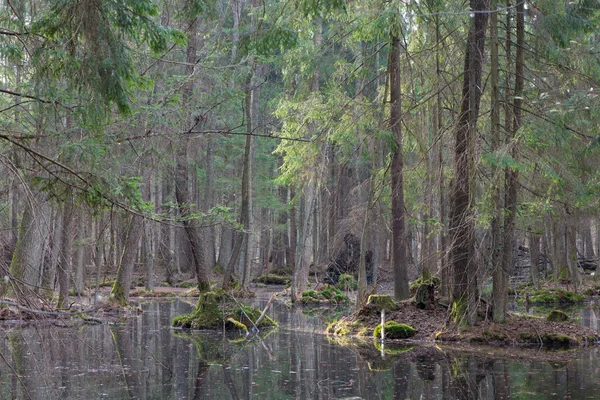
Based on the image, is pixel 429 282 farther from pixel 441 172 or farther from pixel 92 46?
pixel 92 46

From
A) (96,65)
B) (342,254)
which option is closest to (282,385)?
(96,65)

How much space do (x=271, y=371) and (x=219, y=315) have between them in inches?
244

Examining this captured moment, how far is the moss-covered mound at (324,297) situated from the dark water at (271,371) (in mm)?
9780

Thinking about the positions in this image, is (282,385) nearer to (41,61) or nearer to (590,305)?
(41,61)

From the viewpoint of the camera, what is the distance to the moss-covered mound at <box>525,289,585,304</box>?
937 inches

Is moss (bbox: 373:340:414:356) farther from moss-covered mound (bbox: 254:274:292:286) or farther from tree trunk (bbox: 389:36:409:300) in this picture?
moss-covered mound (bbox: 254:274:292:286)

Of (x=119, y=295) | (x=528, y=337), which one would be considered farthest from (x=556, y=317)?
(x=119, y=295)

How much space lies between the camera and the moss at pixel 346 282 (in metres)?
28.6

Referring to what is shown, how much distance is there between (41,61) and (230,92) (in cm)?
515

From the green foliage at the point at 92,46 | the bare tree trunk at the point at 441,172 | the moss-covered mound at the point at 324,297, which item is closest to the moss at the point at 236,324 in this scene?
the bare tree trunk at the point at 441,172

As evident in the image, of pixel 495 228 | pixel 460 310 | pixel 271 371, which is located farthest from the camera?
pixel 460 310

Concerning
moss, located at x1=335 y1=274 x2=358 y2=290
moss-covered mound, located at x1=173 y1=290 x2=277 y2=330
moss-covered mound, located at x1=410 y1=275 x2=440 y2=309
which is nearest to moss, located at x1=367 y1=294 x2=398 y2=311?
moss-covered mound, located at x1=410 y1=275 x2=440 y2=309

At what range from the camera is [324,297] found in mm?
24969

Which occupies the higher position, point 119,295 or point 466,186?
point 466,186
